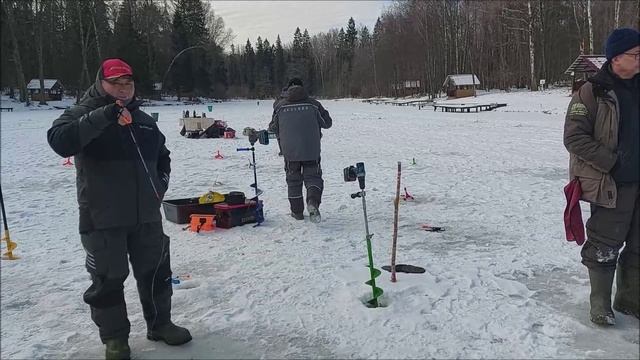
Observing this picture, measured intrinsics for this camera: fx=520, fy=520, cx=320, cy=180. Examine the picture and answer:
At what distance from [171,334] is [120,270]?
2.07 feet

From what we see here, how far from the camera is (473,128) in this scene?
73.1ft

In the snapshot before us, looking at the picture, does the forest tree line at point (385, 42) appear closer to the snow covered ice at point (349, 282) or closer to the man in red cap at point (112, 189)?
the snow covered ice at point (349, 282)

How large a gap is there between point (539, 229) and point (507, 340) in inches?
121

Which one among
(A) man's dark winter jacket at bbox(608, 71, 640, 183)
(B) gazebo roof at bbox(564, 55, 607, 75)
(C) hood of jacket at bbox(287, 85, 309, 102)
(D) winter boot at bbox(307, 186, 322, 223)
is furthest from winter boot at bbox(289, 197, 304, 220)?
(B) gazebo roof at bbox(564, 55, 607, 75)

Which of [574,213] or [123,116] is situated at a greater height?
[123,116]

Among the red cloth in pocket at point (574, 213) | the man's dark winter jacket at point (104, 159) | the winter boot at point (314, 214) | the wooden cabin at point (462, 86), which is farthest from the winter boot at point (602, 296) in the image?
the wooden cabin at point (462, 86)

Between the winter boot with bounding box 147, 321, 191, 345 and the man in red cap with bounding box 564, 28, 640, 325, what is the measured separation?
2982 millimetres

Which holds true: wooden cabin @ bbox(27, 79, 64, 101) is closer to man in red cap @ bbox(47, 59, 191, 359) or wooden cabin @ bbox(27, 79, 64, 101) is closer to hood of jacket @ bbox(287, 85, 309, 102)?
hood of jacket @ bbox(287, 85, 309, 102)

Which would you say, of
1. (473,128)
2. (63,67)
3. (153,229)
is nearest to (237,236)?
(153,229)

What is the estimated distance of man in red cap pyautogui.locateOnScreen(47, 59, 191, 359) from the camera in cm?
329

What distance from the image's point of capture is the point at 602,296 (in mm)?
3803

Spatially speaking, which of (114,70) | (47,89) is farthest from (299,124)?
(47,89)

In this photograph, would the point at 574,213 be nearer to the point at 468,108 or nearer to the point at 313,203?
the point at 313,203

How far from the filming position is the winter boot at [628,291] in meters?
3.87
